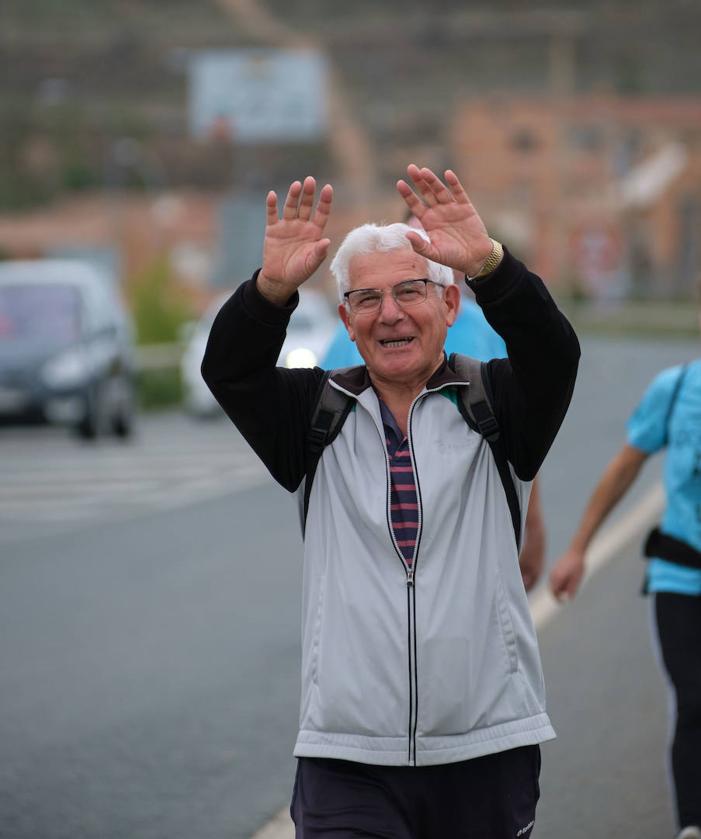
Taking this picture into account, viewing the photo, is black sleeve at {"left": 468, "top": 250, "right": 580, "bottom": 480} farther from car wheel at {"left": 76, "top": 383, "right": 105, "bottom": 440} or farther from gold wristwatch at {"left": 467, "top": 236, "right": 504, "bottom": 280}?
car wheel at {"left": 76, "top": 383, "right": 105, "bottom": 440}

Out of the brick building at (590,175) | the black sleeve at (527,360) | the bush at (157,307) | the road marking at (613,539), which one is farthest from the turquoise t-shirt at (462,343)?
the brick building at (590,175)

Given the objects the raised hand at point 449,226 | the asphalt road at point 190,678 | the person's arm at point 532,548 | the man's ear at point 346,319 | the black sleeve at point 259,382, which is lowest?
the asphalt road at point 190,678

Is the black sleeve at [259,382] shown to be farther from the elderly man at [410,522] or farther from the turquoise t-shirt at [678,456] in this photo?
the turquoise t-shirt at [678,456]

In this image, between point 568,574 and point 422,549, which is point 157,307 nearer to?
point 568,574

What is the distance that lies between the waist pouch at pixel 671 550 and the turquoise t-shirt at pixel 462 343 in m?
0.67

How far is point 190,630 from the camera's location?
9148mm

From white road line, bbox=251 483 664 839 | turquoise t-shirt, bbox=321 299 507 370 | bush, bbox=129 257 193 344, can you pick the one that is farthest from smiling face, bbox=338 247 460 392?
bush, bbox=129 257 193 344

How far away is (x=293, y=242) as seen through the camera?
3.55m

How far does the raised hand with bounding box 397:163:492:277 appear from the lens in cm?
344

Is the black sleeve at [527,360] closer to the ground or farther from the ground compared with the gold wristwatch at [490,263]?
closer to the ground

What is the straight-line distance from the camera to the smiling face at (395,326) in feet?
11.7

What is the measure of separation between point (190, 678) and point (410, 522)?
4.69 metres

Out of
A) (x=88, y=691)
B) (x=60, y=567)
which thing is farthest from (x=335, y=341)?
(x=60, y=567)

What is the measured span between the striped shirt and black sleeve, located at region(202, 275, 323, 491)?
0.19 metres
